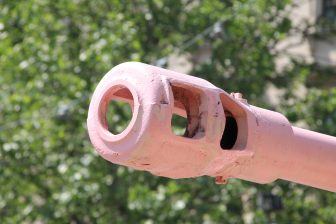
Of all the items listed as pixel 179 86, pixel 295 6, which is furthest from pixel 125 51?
pixel 179 86

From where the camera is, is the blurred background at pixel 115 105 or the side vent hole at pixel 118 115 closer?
the side vent hole at pixel 118 115

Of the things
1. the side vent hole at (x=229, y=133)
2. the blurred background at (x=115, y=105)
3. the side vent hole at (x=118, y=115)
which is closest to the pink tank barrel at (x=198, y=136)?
the side vent hole at (x=229, y=133)

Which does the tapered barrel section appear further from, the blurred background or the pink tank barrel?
the blurred background

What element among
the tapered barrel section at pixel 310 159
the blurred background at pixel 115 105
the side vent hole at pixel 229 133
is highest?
the side vent hole at pixel 229 133

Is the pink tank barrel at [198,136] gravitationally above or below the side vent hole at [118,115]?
above

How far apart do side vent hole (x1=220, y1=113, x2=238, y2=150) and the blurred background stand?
252 inches

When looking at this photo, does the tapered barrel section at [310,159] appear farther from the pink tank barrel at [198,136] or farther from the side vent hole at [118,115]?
the side vent hole at [118,115]

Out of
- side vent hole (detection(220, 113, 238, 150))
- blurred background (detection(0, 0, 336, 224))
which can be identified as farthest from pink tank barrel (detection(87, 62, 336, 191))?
blurred background (detection(0, 0, 336, 224))

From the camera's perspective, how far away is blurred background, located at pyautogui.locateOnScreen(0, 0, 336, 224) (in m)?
9.36

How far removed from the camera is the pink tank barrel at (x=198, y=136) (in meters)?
2.17

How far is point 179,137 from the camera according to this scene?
2.19 metres

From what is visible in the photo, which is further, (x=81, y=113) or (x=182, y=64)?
(x=182, y=64)

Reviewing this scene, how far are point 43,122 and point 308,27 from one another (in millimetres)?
4378

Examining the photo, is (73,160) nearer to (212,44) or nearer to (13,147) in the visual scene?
(13,147)
